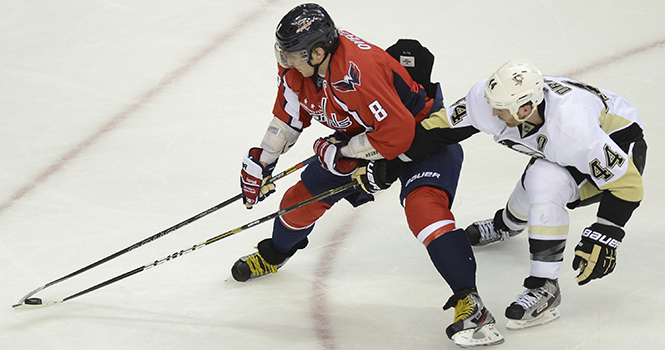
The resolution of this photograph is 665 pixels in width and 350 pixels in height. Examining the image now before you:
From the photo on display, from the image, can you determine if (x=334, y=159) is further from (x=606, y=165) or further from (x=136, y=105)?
(x=136, y=105)

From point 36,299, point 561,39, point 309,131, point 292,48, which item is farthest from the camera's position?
point 561,39

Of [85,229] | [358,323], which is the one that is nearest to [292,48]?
[358,323]

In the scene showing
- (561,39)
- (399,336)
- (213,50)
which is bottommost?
(399,336)

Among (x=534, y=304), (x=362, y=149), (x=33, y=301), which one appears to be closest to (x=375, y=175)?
(x=362, y=149)

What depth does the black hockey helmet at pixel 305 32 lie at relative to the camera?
2471mm

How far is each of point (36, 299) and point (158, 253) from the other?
64 cm

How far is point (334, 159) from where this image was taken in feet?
9.11

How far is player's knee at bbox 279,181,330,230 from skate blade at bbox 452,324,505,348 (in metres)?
0.89

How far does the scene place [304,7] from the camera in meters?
2.54

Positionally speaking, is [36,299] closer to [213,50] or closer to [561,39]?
[213,50]

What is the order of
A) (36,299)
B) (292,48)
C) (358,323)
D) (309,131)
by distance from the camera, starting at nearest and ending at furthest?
1. (292,48)
2. (358,323)
3. (36,299)
4. (309,131)

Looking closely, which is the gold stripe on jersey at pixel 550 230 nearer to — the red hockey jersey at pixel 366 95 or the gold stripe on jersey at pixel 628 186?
the gold stripe on jersey at pixel 628 186

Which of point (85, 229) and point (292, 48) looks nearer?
point (292, 48)

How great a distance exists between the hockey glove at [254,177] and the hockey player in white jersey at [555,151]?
26.3 inches
